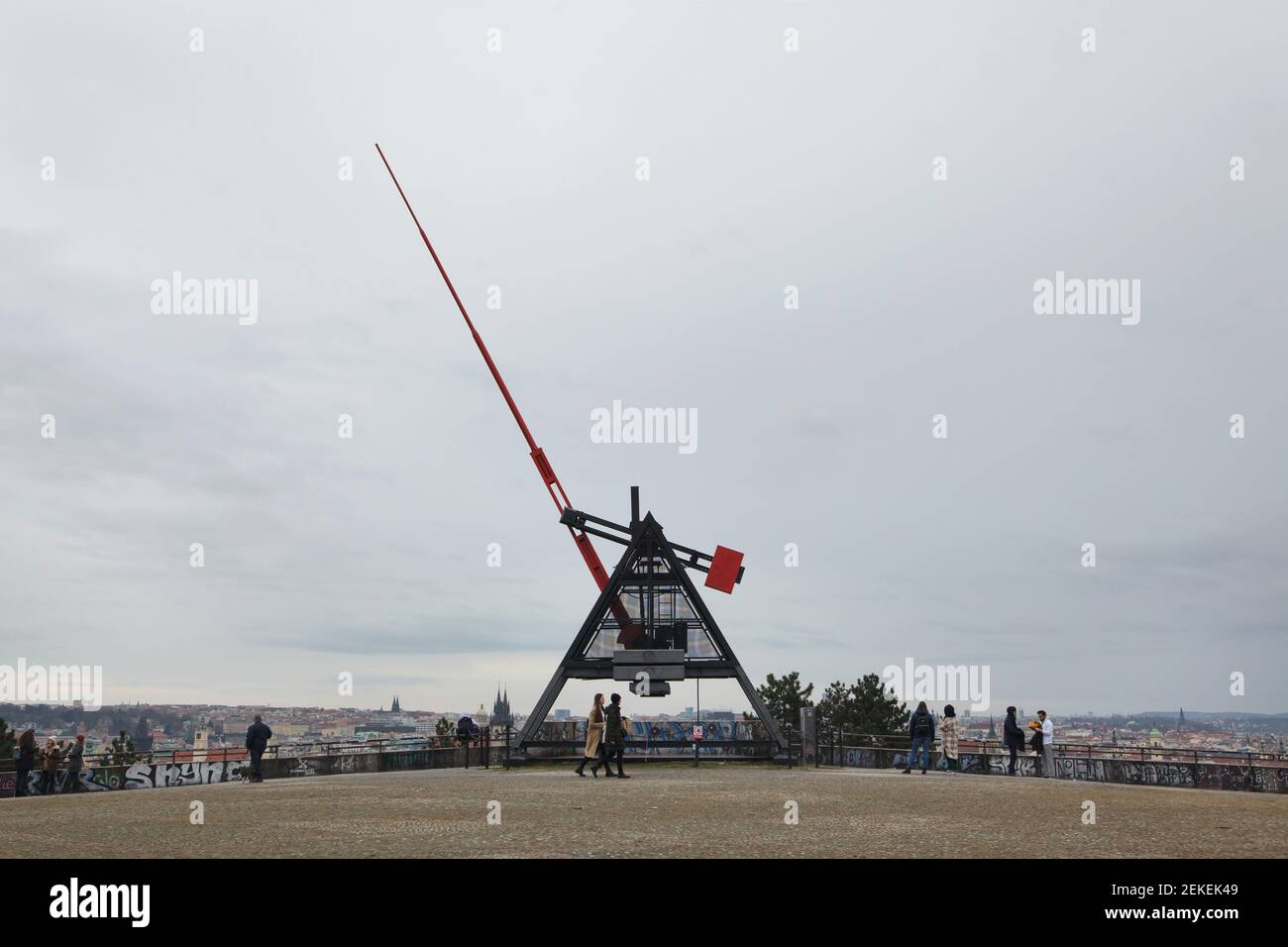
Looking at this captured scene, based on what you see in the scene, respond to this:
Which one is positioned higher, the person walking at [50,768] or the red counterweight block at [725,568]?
the red counterweight block at [725,568]

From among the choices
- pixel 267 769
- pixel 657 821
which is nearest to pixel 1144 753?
pixel 657 821

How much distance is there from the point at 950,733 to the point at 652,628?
867cm

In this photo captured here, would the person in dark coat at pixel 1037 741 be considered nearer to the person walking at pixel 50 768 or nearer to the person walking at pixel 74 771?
the person walking at pixel 74 771

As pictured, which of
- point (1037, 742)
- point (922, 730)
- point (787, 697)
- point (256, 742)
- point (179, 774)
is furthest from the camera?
point (787, 697)

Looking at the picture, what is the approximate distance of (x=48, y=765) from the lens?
23.1 m

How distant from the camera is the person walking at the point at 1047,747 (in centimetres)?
2603

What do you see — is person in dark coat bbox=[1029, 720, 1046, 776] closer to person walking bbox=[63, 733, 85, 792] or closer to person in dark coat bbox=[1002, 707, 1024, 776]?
person in dark coat bbox=[1002, 707, 1024, 776]

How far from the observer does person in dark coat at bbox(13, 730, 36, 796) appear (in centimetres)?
2261

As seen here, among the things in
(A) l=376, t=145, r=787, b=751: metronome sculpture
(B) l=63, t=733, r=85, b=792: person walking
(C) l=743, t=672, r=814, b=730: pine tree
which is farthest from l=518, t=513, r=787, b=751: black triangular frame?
(C) l=743, t=672, r=814, b=730: pine tree

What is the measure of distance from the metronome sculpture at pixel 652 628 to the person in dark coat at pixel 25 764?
11655 mm

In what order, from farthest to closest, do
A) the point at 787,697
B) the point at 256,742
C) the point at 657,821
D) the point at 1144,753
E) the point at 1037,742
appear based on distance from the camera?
the point at 787,697 < the point at 1037,742 < the point at 256,742 < the point at 1144,753 < the point at 657,821

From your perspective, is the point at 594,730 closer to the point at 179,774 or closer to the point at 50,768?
the point at 179,774

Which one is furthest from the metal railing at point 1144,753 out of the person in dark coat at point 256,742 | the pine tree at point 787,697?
the pine tree at point 787,697

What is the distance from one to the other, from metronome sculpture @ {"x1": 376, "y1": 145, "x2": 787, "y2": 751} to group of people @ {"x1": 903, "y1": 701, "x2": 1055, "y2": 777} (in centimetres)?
502
